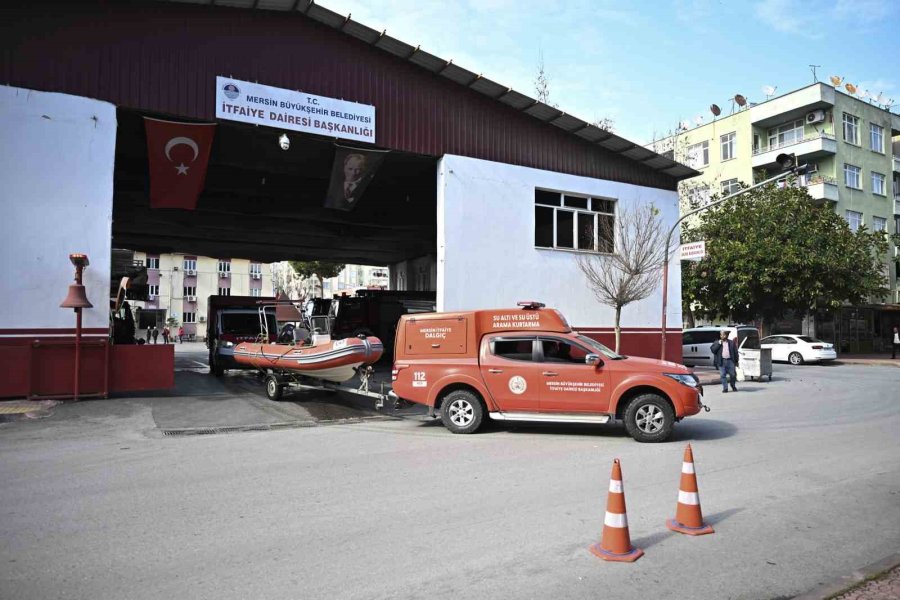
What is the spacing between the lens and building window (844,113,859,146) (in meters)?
41.3

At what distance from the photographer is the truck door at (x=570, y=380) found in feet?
31.9

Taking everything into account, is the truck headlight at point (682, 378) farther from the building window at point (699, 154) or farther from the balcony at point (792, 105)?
the building window at point (699, 154)

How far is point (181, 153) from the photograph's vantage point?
14391mm

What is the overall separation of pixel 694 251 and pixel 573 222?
368 centimetres

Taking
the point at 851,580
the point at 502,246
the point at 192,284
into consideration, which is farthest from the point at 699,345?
the point at 192,284

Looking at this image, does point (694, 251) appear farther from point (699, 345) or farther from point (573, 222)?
point (699, 345)

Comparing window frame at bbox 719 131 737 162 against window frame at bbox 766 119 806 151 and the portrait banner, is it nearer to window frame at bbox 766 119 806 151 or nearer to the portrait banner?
window frame at bbox 766 119 806 151

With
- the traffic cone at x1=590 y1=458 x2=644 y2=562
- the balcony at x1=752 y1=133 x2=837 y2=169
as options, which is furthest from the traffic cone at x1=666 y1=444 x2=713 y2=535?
the balcony at x1=752 y1=133 x2=837 y2=169

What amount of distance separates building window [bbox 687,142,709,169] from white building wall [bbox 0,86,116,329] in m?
42.2

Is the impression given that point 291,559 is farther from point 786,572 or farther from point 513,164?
point 513,164

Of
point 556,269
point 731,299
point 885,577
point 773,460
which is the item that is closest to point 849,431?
point 773,460

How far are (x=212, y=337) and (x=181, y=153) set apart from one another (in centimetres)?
880

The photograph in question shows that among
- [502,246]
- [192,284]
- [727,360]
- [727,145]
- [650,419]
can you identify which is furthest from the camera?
[192,284]

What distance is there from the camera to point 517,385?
10.2m
